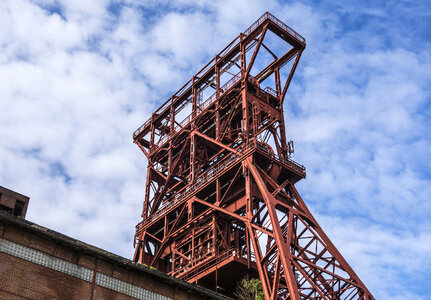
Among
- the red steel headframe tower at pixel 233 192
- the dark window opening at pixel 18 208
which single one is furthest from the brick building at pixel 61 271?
the dark window opening at pixel 18 208

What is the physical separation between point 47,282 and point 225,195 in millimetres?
17818

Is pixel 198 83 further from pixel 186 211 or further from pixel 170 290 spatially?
pixel 170 290

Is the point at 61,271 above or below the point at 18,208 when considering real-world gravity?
below

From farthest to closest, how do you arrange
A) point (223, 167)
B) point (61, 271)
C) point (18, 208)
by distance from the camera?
point (18, 208) → point (223, 167) → point (61, 271)

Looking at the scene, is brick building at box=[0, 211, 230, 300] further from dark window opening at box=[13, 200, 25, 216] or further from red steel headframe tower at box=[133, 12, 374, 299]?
dark window opening at box=[13, 200, 25, 216]

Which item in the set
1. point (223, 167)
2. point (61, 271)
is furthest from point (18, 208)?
point (61, 271)

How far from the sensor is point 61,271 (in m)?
24.0

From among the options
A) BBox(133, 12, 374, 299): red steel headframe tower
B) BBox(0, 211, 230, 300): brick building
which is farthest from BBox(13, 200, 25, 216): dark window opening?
BBox(0, 211, 230, 300): brick building

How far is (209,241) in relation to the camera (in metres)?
39.9

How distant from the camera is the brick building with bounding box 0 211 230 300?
2267 centimetres

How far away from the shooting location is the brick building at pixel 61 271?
22672 mm

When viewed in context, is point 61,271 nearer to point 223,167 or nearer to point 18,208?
point 223,167

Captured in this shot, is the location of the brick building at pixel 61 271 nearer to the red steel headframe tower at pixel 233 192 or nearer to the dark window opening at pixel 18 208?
the red steel headframe tower at pixel 233 192

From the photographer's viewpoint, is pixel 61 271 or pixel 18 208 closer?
Result: pixel 61 271
